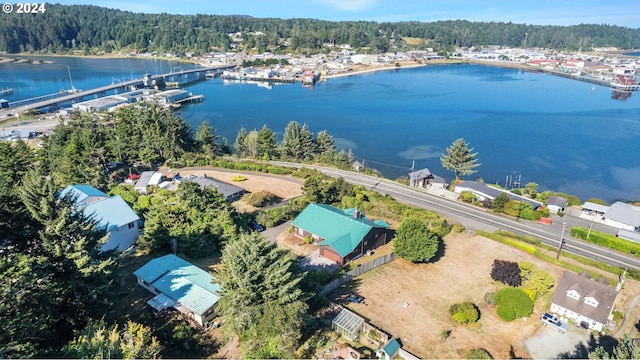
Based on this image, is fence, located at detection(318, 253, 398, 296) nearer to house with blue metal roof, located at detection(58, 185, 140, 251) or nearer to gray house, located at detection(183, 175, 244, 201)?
house with blue metal roof, located at detection(58, 185, 140, 251)

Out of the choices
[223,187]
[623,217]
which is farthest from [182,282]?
[623,217]

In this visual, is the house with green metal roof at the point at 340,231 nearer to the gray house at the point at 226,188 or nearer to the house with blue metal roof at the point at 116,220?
the gray house at the point at 226,188

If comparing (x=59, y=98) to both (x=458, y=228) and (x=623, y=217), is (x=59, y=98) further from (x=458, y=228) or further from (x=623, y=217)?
(x=623, y=217)

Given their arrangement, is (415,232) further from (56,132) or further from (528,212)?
(56,132)

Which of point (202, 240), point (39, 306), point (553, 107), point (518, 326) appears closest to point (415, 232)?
point (518, 326)

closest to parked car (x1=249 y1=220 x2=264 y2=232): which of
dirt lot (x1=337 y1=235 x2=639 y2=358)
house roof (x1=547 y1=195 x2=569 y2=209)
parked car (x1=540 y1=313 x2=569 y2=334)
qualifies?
dirt lot (x1=337 y1=235 x2=639 y2=358)

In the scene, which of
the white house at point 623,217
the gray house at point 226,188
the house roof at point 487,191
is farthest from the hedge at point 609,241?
the gray house at point 226,188

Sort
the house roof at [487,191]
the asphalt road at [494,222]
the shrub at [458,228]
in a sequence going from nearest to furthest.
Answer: the asphalt road at [494,222] → the shrub at [458,228] → the house roof at [487,191]
